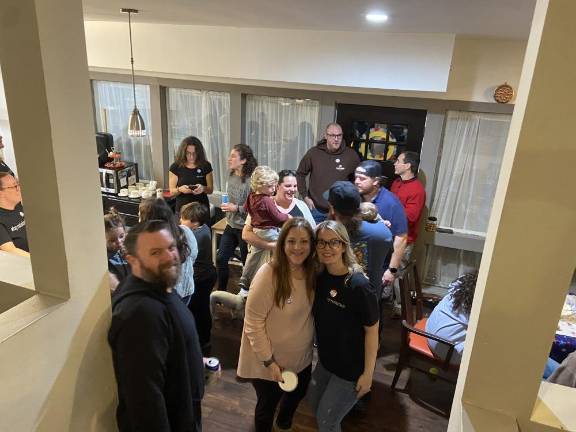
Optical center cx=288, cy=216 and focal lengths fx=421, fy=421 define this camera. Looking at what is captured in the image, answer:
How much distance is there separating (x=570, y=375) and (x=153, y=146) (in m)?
4.40

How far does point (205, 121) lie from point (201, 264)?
7.78 ft

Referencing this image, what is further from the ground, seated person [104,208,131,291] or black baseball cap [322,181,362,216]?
black baseball cap [322,181,362,216]

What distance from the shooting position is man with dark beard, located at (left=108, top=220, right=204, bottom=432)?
146 cm

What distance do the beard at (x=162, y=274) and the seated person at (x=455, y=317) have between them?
1701 mm

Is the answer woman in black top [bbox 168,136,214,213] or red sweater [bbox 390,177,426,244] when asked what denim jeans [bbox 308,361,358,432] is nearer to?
red sweater [bbox 390,177,426,244]

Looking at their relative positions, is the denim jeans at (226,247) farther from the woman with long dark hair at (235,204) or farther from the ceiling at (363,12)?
the ceiling at (363,12)

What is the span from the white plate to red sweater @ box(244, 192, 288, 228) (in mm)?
1066

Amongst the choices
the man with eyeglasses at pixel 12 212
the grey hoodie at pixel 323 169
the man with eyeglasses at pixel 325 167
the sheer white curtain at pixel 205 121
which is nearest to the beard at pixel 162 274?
the man with eyeglasses at pixel 12 212

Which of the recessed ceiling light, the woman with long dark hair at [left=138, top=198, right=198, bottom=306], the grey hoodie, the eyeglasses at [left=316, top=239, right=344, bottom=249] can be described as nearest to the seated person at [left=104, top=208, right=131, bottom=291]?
the woman with long dark hair at [left=138, top=198, right=198, bottom=306]

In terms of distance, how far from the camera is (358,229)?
2340mm

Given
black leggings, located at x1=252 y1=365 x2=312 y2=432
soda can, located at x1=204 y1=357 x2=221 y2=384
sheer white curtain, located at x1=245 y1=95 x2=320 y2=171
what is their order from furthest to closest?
sheer white curtain, located at x1=245 y1=95 x2=320 y2=171, soda can, located at x1=204 y1=357 x2=221 y2=384, black leggings, located at x1=252 y1=365 x2=312 y2=432

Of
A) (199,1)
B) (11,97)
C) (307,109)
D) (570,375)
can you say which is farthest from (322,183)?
(11,97)

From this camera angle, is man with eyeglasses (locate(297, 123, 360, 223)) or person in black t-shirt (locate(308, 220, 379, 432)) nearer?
person in black t-shirt (locate(308, 220, 379, 432))

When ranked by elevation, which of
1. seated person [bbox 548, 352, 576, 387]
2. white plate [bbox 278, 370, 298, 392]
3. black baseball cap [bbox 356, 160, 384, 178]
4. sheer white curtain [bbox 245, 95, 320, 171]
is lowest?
white plate [bbox 278, 370, 298, 392]
